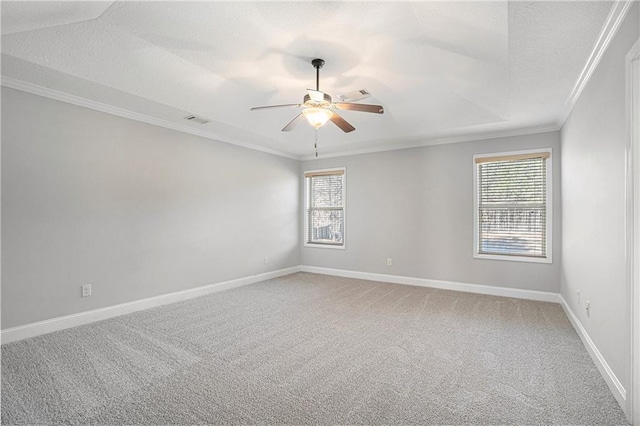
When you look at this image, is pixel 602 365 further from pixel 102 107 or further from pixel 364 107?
pixel 102 107

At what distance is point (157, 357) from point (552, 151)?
17.6 feet

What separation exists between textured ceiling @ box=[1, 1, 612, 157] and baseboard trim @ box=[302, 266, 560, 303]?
7.98ft

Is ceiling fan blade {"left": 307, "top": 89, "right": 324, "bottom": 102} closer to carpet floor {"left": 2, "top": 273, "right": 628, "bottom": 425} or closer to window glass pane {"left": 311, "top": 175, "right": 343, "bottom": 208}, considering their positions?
carpet floor {"left": 2, "top": 273, "right": 628, "bottom": 425}

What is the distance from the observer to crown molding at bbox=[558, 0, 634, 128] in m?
1.99

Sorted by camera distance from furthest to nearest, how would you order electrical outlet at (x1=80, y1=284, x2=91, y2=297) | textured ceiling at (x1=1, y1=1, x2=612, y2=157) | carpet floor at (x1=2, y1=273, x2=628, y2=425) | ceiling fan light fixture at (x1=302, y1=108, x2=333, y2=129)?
1. electrical outlet at (x1=80, y1=284, x2=91, y2=297)
2. ceiling fan light fixture at (x1=302, y1=108, x2=333, y2=129)
3. textured ceiling at (x1=1, y1=1, x2=612, y2=157)
4. carpet floor at (x1=2, y1=273, x2=628, y2=425)

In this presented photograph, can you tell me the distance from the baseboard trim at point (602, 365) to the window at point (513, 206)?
1.37 meters

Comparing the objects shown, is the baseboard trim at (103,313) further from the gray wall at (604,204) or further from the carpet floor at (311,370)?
the gray wall at (604,204)

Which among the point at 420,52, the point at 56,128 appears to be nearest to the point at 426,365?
the point at 420,52

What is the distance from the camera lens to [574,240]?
11.3 ft

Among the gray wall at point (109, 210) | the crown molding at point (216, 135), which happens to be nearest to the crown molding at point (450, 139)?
the crown molding at point (216, 135)

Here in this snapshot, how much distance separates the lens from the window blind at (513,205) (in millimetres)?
4609

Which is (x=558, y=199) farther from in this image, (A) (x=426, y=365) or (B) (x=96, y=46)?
(B) (x=96, y=46)

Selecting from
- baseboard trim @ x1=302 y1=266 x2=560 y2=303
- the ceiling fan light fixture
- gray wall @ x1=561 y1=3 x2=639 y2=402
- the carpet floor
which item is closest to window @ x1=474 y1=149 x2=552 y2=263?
baseboard trim @ x1=302 y1=266 x2=560 y2=303

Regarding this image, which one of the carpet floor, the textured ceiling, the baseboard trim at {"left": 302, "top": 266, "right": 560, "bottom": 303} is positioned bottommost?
the carpet floor
